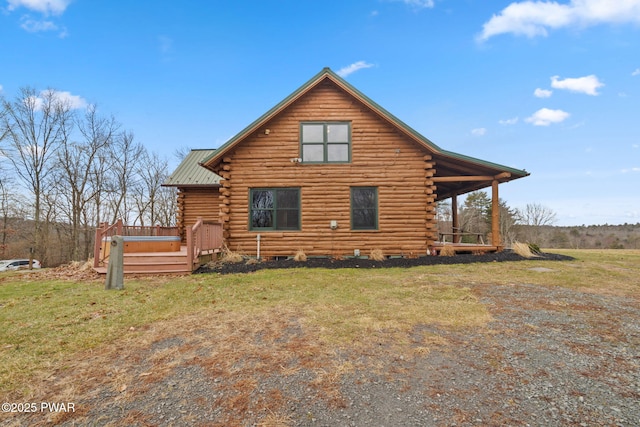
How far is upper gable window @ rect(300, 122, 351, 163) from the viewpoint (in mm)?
11469

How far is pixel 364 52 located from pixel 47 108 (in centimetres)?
2519

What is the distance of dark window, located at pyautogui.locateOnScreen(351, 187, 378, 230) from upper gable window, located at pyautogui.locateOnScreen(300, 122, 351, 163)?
54.7 inches

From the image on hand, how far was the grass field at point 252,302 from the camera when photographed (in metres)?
3.73

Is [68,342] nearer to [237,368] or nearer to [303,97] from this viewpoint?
[237,368]

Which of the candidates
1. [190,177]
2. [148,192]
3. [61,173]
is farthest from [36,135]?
[190,177]

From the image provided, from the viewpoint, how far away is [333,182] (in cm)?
1139

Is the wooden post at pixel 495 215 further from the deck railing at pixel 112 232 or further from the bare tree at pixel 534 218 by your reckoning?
the bare tree at pixel 534 218

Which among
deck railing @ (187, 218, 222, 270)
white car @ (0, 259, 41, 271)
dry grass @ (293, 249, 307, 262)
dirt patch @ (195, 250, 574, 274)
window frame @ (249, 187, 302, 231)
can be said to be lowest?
white car @ (0, 259, 41, 271)

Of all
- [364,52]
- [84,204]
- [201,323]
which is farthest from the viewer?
[84,204]

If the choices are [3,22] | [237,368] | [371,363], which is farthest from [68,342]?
[3,22]

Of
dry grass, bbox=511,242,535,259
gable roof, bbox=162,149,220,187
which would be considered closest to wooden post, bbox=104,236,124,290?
gable roof, bbox=162,149,220,187

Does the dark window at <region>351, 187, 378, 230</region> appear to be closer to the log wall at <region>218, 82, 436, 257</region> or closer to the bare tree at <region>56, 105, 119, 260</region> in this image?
the log wall at <region>218, 82, 436, 257</region>

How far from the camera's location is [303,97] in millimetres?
11516

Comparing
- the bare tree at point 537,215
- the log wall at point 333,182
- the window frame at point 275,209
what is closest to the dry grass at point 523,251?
the log wall at point 333,182
